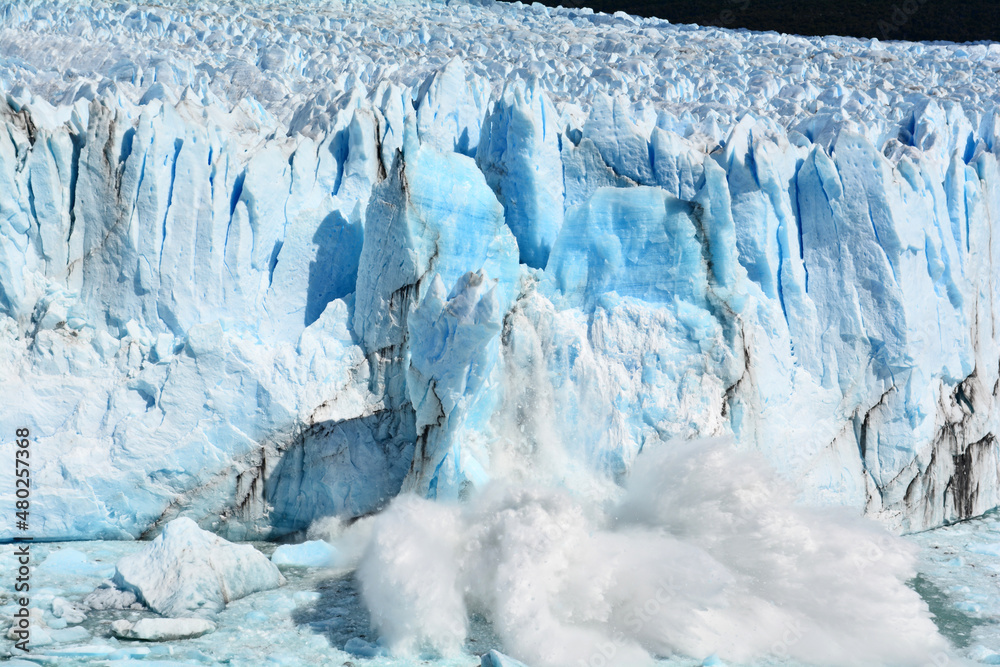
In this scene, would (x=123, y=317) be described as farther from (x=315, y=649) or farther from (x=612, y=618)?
(x=612, y=618)

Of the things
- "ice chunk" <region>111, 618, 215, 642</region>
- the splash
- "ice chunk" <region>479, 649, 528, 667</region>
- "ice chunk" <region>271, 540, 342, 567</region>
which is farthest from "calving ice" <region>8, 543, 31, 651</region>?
"ice chunk" <region>479, 649, 528, 667</region>

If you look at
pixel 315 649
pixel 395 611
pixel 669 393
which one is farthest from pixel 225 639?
pixel 669 393

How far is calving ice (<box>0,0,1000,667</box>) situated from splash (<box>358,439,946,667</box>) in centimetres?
2

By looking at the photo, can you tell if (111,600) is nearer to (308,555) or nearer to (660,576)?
(308,555)

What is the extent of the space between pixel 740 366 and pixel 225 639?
3.71 m

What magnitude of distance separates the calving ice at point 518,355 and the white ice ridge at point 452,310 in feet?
0.07

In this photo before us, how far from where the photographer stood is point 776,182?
6832mm

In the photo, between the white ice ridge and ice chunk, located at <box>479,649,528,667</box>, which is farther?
the white ice ridge

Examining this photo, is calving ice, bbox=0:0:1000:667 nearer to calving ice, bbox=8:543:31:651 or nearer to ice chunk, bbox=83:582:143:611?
ice chunk, bbox=83:582:143:611

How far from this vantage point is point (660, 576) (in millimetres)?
5289

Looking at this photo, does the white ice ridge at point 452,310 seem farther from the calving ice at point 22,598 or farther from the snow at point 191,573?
the snow at point 191,573

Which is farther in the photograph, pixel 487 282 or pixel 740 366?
pixel 740 366

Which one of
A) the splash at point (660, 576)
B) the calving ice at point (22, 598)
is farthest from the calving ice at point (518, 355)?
the calving ice at point (22, 598)

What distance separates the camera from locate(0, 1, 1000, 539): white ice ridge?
6.19 metres
